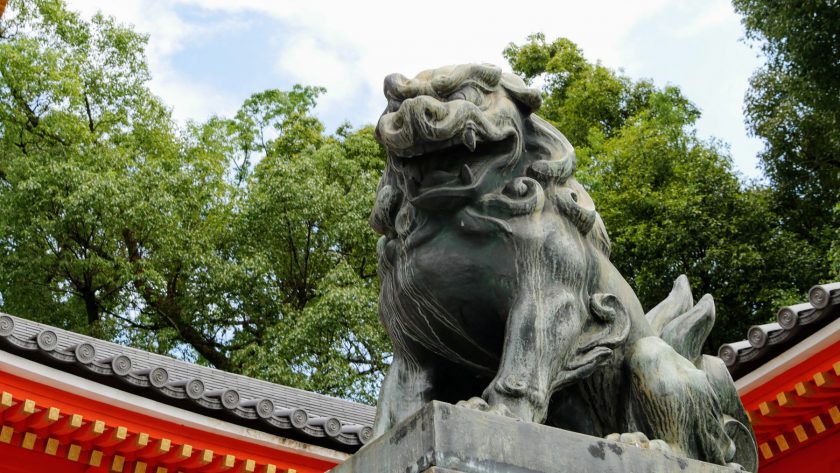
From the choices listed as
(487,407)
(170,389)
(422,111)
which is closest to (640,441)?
(487,407)

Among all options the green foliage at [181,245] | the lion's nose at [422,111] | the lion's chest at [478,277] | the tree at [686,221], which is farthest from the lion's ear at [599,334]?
the tree at [686,221]

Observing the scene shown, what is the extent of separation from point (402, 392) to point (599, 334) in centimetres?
59

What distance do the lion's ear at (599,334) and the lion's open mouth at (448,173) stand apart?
48 cm

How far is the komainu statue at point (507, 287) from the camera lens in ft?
9.92

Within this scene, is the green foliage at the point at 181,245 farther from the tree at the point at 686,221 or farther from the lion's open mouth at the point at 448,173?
the lion's open mouth at the point at 448,173

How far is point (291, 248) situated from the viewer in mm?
16281

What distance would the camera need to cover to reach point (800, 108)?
56.9 feet

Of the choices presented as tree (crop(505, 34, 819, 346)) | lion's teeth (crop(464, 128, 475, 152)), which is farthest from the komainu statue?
tree (crop(505, 34, 819, 346))

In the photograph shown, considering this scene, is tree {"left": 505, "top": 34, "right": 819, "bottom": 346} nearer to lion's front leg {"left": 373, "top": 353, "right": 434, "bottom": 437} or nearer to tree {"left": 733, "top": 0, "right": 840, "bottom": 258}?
tree {"left": 733, "top": 0, "right": 840, "bottom": 258}

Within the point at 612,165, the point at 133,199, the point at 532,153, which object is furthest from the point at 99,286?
the point at 532,153

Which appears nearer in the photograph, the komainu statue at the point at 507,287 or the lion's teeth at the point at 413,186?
the komainu statue at the point at 507,287

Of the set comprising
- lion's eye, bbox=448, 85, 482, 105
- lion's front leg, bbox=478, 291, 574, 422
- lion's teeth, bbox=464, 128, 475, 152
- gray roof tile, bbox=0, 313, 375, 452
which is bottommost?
lion's front leg, bbox=478, 291, 574, 422

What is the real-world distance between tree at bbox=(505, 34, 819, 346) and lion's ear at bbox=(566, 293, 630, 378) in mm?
12656

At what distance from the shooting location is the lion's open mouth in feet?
10.1
